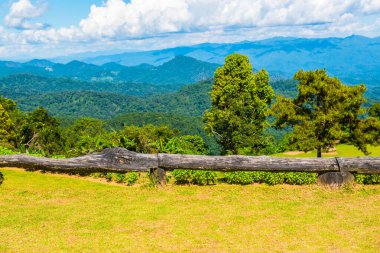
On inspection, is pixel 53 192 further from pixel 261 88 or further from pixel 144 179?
pixel 261 88

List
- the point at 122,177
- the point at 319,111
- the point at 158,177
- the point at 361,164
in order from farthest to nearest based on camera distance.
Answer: the point at 319,111
the point at 122,177
the point at 158,177
the point at 361,164

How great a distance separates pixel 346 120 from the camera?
1318 inches

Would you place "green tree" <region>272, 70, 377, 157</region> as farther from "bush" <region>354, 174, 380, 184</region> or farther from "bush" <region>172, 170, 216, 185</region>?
"bush" <region>172, 170, 216, 185</region>

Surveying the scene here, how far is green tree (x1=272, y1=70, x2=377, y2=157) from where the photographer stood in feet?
105

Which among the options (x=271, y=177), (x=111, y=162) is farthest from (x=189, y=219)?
(x=271, y=177)

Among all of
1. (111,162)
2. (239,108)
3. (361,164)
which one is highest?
(111,162)

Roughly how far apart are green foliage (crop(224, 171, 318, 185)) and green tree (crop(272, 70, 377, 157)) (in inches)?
729

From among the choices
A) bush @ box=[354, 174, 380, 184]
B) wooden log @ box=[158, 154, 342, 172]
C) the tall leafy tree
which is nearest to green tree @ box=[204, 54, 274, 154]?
bush @ box=[354, 174, 380, 184]

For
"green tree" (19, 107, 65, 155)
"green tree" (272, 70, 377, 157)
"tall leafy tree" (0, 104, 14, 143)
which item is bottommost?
"green tree" (19, 107, 65, 155)

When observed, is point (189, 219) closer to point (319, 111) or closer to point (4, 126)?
point (319, 111)

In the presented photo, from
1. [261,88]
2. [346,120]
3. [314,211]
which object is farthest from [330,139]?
[314,211]

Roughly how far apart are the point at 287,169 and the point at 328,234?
13.9 feet

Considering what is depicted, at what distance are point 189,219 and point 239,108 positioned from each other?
30.6 m

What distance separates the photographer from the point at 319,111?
106 feet
